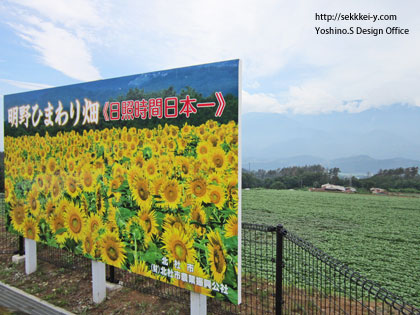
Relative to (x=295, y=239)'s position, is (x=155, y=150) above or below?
above

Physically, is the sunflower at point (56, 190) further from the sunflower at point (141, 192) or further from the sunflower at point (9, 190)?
the sunflower at point (141, 192)

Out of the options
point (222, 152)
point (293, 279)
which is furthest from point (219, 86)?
point (293, 279)

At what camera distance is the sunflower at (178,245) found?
2.79 m

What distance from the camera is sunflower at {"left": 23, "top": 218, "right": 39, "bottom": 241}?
4505 millimetres

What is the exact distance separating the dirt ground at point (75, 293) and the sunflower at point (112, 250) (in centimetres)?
76

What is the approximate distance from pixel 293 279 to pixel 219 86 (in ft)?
10.8

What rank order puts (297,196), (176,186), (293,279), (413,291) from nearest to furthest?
1. (176,186)
2. (293,279)
3. (413,291)
4. (297,196)

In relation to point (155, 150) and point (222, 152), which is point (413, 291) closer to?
point (222, 152)

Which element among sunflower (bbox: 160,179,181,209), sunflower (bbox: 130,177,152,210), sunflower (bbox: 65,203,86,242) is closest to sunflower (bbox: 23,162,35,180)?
sunflower (bbox: 65,203,86,242)

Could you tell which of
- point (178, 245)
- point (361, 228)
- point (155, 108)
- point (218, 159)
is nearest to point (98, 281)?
point (178, 245)

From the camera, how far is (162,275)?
3.03 m

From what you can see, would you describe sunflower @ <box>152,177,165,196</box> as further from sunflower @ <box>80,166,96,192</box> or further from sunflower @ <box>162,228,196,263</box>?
sunflower @ <box>80,166,96,192</box>

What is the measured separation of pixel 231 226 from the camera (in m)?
2.55

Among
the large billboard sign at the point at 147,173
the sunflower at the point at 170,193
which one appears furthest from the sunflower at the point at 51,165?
the sunflower at the point at 170,193
